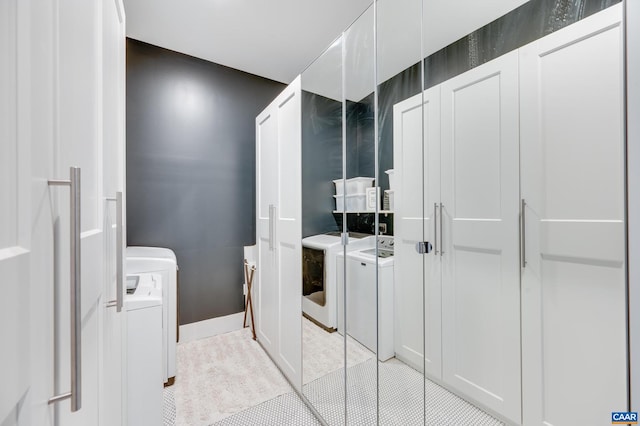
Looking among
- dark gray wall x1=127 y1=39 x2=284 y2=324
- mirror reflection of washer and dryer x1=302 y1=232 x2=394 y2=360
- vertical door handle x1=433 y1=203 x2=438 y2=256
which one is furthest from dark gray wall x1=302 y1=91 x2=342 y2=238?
dark gray wall x1=127 y1=39 x2=284 y2=324

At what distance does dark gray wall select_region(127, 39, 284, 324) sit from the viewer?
248cm

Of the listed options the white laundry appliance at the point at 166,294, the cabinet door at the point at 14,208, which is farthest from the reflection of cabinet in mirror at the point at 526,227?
the white laundry appliance at the point at 166,294

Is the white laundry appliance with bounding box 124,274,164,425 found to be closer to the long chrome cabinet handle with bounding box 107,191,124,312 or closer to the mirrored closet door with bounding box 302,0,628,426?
the long chrome cabinet handle with bounding box 107,191,124,312

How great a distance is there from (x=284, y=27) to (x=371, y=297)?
2.17 metres

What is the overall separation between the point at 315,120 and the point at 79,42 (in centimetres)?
136

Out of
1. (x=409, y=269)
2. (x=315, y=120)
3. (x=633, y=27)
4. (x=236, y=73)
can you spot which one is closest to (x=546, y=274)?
(x=409, y=269)

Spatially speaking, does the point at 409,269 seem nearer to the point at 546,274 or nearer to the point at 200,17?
the point at 546,274

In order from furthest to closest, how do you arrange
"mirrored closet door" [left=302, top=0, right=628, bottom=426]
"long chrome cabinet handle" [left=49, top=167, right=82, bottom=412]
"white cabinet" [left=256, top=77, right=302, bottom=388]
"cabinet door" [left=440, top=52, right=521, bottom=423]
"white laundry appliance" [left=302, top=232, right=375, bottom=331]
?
"white cabinet" [left=256, top=77, right=302, bottom=388] < "white laundry appliance" [left=302, top=232, right=375, bottom=331] < "cabinet door" [left=440, top=52, right=521, bottom=423] < "mirrored closet door" [left=302, top=0, right=628, bottom=426] < "long chrome cabinet handle" [left=49, top=167, right=82, bottom=412]

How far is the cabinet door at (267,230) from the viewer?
7.45 ft

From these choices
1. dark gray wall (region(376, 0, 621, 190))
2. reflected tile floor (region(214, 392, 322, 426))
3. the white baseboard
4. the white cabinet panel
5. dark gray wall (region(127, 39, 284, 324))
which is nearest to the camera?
the white cabinet panel

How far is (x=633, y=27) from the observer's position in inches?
25.6

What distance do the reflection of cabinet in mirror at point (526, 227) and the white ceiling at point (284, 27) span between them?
0.30 meters

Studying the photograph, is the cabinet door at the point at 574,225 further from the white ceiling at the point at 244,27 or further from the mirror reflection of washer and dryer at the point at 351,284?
the white ceiling at the point at 244,27

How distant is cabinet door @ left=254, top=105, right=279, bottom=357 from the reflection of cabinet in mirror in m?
1.07
